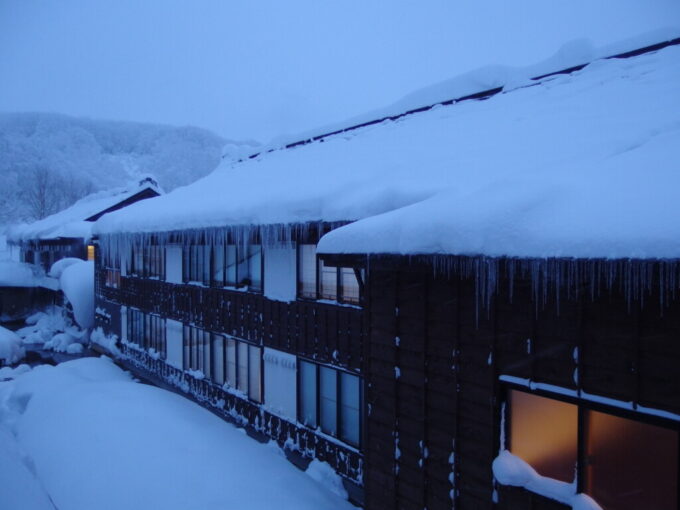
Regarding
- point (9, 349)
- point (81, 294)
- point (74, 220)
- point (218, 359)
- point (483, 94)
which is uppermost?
point (483, 94)

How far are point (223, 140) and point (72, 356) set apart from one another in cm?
13999

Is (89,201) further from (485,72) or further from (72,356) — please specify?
(485,72)

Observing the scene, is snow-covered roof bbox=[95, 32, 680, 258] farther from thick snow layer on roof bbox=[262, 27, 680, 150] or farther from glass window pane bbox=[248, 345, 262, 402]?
glass window pane bbox=[248, 345, 262, 402]

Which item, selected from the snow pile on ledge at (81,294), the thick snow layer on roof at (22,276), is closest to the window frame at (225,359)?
the snow pile on ledge at (81,294)

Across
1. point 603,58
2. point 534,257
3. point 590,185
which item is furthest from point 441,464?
point 603,58

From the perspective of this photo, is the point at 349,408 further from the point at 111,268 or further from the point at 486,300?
the point at 111,268

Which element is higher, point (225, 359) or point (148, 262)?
point (148, 262)

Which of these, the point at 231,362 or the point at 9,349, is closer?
the point at 231,362

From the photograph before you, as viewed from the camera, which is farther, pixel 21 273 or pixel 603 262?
pixel 21 273

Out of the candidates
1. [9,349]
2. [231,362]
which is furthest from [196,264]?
[9,349]

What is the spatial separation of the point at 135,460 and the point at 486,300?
6277 mm

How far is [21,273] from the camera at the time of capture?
93.0ft

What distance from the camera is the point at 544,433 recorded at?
388cm

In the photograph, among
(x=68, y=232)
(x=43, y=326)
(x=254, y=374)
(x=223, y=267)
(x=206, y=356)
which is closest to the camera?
(x=254, y=374)
